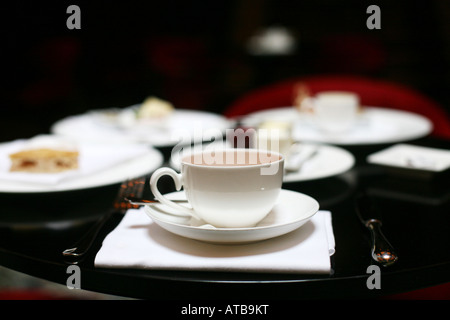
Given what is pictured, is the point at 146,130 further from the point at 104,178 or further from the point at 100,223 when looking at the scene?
the point at 100,223

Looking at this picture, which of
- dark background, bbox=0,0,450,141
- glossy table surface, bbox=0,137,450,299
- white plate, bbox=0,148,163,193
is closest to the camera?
glossy table surface, bbox=0,137,450,299

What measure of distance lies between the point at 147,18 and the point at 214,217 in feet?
20.8

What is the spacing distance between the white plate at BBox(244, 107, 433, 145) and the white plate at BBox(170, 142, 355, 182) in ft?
0.41

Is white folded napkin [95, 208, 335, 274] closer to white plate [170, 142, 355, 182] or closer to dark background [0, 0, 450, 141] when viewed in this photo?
white plate [170, 142, 355, 182]

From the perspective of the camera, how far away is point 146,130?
4.18ft

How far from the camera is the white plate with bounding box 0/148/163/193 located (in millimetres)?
755

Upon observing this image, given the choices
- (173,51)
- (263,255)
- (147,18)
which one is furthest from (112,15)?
(263,255)

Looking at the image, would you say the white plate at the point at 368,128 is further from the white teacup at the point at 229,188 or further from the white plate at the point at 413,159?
the white teacup at the point at 229,188

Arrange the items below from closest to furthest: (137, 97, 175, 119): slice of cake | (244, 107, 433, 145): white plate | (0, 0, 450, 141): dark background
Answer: (244, 107, 433, 145): white plate < (137, 97, 175, 119): slice of cake < (0, 0, 450, 141): dark background

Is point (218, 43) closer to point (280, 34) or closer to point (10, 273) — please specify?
point (280, 34)

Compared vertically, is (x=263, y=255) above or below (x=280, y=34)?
below

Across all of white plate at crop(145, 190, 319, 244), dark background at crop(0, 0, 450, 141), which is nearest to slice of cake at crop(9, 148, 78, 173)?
white plate at crop(145, 190, 319, 244)

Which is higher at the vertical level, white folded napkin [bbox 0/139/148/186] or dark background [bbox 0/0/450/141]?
dark background [bbox 0/0/450/141]

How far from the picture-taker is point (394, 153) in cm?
98
